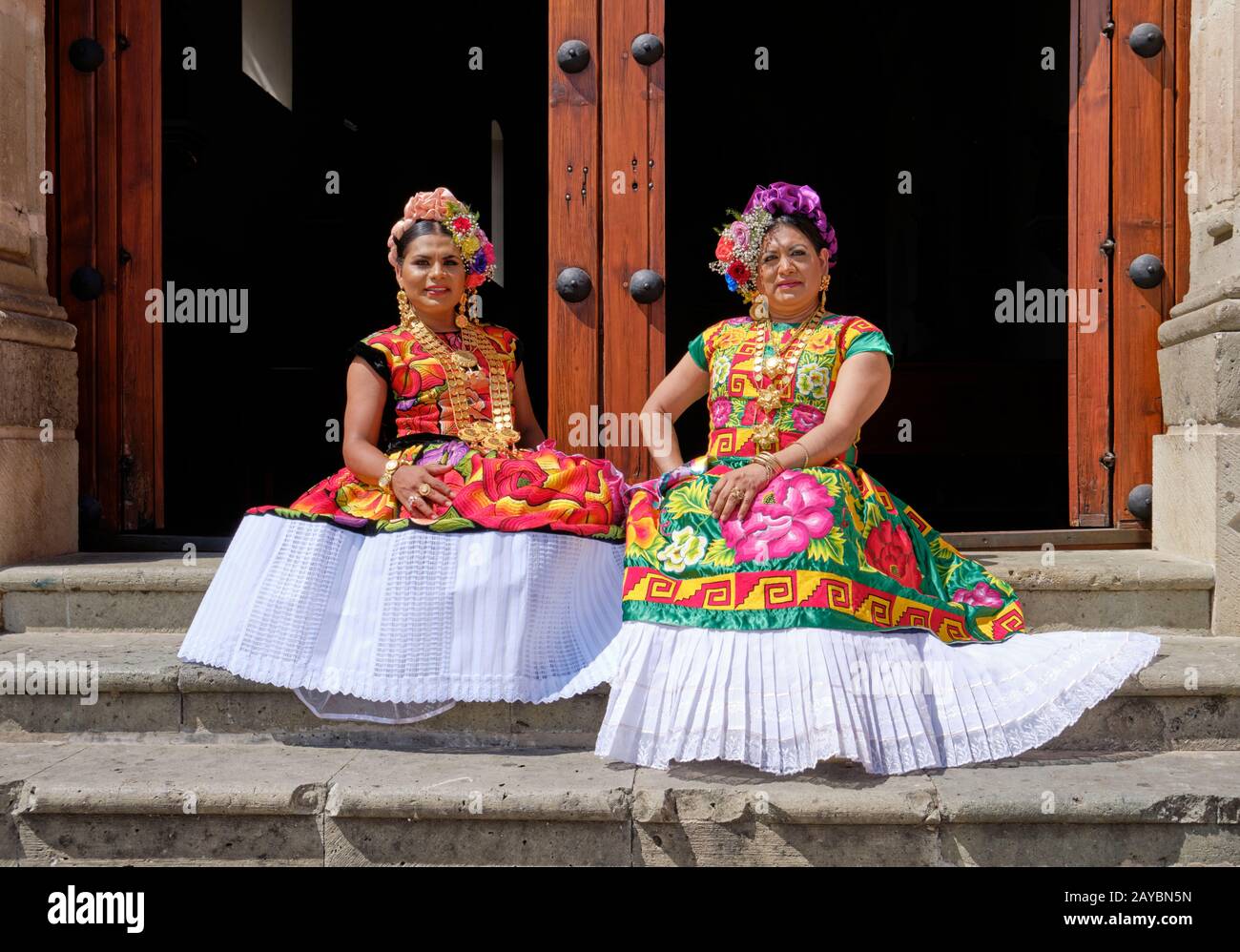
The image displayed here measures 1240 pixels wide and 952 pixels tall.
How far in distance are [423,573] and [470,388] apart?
2.39 ft

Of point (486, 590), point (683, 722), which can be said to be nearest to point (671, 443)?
point (486, 590)

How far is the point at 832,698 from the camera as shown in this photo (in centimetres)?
255

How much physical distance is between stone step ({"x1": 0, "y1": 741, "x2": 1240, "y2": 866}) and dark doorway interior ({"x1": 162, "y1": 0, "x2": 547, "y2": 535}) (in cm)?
248

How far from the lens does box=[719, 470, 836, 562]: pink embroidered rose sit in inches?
109

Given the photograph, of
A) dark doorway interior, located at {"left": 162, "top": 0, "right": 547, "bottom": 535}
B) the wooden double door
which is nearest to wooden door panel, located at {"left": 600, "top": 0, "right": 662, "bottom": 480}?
the wooden double door

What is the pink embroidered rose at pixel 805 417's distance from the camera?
10.4 ft

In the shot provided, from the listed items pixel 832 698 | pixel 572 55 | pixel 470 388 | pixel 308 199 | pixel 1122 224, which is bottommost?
pixel 832 698

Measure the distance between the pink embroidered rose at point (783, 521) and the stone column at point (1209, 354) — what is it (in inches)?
56.5

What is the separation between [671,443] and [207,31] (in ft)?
16.8

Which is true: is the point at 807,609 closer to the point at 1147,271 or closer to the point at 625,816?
the point at 625,816

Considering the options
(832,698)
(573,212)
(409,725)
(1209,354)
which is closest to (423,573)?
(409,725)

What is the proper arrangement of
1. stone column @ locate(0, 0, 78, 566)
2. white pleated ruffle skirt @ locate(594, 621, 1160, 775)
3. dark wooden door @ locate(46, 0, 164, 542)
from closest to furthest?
1. white pleated ruffle skirt @ locate(594, 621, 1160, 775)
2. stone column @ locate(0, 0, 78, 566)
3. dark wooden door @ locate(46, 0, 164, 542)

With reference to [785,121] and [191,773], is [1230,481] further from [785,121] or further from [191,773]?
[785,121]

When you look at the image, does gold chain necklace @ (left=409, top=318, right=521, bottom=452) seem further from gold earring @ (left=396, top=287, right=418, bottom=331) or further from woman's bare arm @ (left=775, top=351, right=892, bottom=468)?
woman's bare arm @ (left=775, top=351, right=892, bottom=468)
